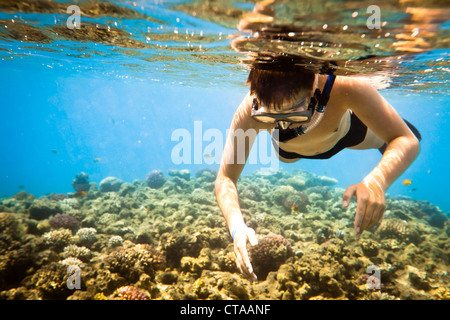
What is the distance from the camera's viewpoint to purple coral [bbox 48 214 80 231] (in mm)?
6711

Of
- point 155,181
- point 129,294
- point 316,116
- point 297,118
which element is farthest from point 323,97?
point 155,181

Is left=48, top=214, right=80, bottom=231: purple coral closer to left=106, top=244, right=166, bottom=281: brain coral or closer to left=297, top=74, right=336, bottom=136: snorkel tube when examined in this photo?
left=106, top=244, right=166, bottom=281: brain coral

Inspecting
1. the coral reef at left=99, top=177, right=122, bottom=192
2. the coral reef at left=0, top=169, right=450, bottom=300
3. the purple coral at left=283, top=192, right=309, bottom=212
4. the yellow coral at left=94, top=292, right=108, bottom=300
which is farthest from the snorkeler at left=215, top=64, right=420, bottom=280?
the coral reef at left=99, top=177, right=122, bottom=192

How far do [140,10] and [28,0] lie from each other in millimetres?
2787

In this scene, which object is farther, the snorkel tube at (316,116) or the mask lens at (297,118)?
the snorkel tube at (316,116)

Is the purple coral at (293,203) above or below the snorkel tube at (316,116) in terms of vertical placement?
below

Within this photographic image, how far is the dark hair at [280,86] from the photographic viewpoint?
2.39 m

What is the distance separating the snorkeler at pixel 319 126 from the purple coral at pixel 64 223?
616cm

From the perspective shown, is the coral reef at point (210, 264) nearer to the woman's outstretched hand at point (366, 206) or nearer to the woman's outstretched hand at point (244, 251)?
the woman's outstretched hand at point (244, 251)

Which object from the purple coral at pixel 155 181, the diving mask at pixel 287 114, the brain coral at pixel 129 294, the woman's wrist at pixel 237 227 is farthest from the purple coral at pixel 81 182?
the diving mask at pixel 287 114

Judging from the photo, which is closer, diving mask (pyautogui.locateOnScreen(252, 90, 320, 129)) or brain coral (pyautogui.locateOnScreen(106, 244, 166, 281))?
diving mask (pyautogui.locateOnScreen(252, 90, 320, 129))

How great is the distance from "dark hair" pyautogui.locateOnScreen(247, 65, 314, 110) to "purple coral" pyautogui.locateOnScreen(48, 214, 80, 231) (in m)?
7.24

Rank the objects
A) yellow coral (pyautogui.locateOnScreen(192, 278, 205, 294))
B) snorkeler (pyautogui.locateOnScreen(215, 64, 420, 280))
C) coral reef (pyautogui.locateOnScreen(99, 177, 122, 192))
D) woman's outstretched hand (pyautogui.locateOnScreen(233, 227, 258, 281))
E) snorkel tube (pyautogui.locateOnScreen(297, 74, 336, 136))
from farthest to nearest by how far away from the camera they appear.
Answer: coral reef (pyautogui.locateOnScreen(99, 177, 122, 192)) < yellow coral (pyautogui.locateOnScreen(192, 278, 205, 294)) < snorkel tube (pyautogui.locateOnScreen(297, 74, 336, 136)) < woman's outstretched hand (pyautogui.locateOnScreen(233, 227, 258, 281)) < snorkeler (pyautogui.locateOnScreen(215, 64, 420, 280))

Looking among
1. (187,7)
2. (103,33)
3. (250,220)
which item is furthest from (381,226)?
(103,33)
